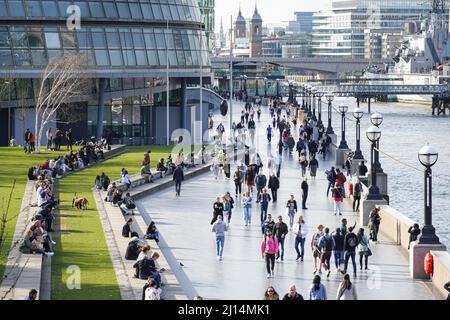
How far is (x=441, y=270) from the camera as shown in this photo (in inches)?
991

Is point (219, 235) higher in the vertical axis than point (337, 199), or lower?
higher

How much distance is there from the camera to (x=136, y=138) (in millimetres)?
70562

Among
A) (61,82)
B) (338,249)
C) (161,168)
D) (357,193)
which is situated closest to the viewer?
(338,249)

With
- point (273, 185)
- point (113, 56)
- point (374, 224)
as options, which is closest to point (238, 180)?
point (273, 185)

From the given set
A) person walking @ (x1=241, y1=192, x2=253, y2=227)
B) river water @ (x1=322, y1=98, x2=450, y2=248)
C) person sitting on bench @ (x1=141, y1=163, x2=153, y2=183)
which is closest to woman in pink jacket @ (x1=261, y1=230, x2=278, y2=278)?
person walking @ (x1=241, y1=192, x2=253, y2=227)

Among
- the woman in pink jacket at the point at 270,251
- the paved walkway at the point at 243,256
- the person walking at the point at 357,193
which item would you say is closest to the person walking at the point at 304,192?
the paved walkway at the point at 243,256

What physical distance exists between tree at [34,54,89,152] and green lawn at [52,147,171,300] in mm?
15557

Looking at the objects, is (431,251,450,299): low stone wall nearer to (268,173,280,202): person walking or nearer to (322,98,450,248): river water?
(322,98,450,248): river water

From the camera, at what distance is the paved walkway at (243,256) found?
25109 mm

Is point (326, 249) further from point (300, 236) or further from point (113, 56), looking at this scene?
point (113, 56)

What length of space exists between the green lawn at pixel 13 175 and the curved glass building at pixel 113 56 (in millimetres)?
8889

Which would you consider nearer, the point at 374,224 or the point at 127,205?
the point at 374,224

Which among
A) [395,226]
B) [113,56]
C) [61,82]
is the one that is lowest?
[395,226]

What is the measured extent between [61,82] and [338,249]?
3335 cm
